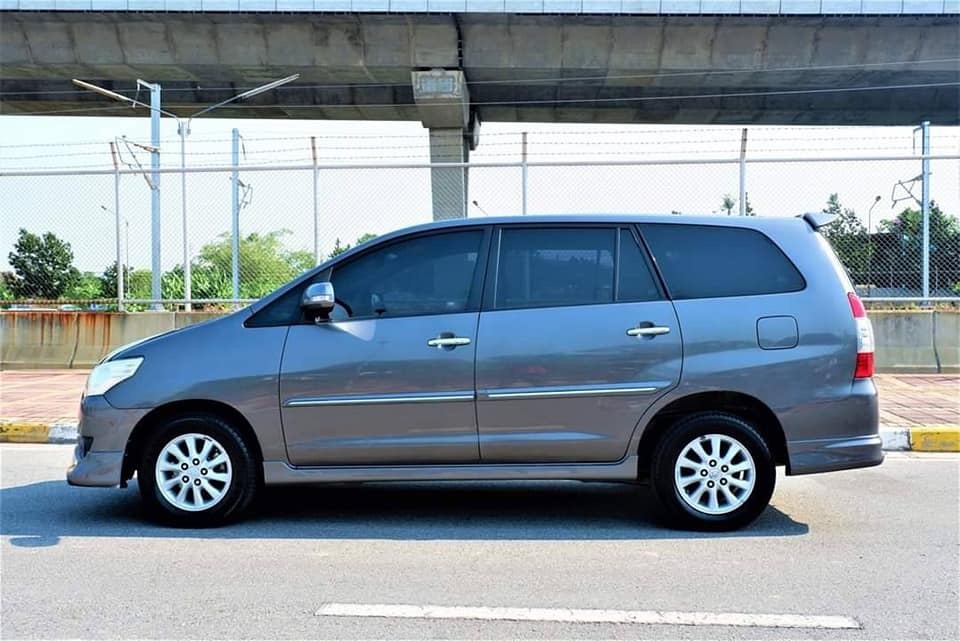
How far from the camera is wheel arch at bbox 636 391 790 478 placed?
470cm

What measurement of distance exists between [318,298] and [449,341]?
802mm

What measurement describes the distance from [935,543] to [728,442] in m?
1.26

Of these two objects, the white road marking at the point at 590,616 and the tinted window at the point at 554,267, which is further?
the tinted window at the point at 554,267

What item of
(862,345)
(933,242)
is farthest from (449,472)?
(933,242)

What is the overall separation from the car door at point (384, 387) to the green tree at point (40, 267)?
9310 mm

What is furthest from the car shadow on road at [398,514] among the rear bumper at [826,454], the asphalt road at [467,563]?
the rear bumper at [826,454]

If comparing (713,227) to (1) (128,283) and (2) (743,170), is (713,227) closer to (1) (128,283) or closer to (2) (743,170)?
(2) (743,170)

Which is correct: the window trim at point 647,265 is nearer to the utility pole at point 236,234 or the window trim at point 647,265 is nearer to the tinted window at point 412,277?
the tinted window at point 412,277

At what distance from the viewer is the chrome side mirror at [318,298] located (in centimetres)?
463

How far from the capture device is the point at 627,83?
2058cm

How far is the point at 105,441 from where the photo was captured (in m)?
4.73

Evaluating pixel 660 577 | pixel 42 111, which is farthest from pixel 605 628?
pixel 42 111

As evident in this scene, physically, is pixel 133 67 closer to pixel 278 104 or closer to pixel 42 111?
pixel 278 104

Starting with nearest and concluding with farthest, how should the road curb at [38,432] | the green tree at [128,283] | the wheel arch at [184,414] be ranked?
1. the wheel arch at [184,414]
2. the road curb at [38,432]
3. the green tree at [128,283]
